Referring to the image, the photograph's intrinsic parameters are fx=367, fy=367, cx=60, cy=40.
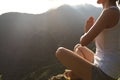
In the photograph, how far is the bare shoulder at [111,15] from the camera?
558 centimetres

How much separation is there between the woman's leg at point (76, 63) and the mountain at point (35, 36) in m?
126

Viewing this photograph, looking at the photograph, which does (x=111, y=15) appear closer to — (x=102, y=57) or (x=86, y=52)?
(x=102, y=57)

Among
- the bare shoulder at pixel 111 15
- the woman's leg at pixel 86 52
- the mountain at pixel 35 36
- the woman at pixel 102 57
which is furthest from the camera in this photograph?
the mountain at pixel 35 36

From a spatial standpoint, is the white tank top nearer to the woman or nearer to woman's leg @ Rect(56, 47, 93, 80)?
the woman

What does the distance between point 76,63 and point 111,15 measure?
0.95 m

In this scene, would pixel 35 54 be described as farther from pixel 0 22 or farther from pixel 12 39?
pixel 0 22

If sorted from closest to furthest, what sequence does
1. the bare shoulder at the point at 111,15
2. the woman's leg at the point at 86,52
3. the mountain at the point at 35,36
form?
the bare shoulder at the point at 111,15 < the woman's leg at the point at 86,52 < the mountain at the point at 35,36

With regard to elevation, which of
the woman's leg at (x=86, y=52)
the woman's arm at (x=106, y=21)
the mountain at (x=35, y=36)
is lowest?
the mountain at (x=35, y=36)

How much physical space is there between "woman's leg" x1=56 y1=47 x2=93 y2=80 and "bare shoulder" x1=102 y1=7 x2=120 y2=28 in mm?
740

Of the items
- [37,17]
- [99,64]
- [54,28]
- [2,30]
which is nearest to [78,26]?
[54,28]

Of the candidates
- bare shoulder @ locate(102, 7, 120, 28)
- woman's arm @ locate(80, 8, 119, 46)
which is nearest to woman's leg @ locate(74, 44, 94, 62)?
woman's arm @ locate(80, 8, 119, 46)

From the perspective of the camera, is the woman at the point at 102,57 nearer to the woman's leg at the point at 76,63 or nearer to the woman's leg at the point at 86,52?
the woman's leg at the point at 76,63

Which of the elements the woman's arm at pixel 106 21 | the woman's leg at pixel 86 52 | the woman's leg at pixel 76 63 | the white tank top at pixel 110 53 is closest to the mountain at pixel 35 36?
the woman's leg at pixel 86 52

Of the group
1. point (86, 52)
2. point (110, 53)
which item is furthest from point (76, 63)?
point (86, 52)
